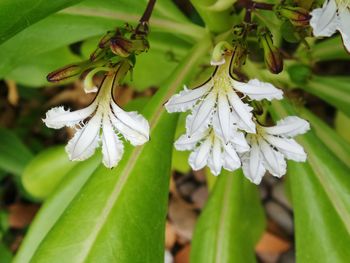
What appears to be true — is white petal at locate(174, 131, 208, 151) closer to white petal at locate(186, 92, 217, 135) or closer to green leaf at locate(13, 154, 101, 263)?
white petal at locate(186, 92, 217, 135)

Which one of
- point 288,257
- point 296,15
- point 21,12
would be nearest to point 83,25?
point 21,12

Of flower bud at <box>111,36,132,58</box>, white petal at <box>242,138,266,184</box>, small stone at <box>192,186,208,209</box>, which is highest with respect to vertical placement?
flower bud at <box>111,36,132,58</box>

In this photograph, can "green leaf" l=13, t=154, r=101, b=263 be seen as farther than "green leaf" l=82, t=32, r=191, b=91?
No

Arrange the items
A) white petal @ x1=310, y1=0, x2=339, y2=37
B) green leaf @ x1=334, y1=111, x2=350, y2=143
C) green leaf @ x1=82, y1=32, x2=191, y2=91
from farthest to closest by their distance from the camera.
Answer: green leaf @ x1=334, y1=111, x2=350, y2=143 → green leaf @ x1=82, y1=32, x2=191, y2=91 → white petal @ x1=310, y1=0, x2=339, y2=37

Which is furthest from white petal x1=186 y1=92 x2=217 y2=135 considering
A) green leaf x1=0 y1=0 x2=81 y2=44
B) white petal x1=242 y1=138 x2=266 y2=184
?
green leaf x1=0 y1=0 x2=81 y2=44

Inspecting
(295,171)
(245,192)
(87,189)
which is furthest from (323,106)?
(87,189)

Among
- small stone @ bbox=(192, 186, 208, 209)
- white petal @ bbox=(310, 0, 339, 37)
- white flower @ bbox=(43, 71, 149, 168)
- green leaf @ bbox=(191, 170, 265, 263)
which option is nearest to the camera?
white petal @ bbox=(310, 0, 339, 37)

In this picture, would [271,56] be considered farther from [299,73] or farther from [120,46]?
[299,73]
